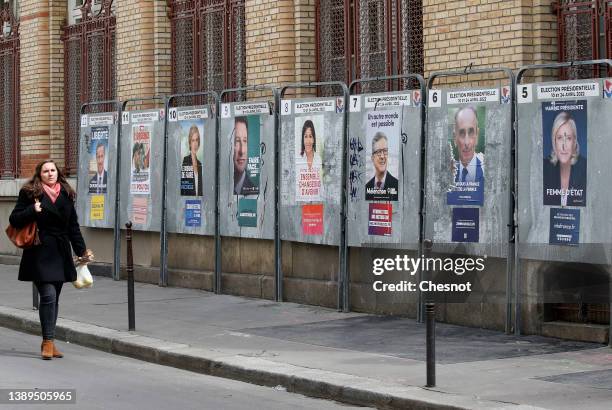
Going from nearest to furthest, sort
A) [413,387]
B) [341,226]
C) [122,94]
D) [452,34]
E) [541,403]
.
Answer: [541,403], [413,387], [452,34], [341,226], [122,94]

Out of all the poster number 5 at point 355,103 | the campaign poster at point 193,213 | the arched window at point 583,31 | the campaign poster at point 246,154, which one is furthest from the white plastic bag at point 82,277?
the campaign poster at point 193,213

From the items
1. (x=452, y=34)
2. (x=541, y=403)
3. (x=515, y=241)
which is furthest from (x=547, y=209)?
(x=541, y=403)

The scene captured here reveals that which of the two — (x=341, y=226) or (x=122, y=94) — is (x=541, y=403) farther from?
(x=122, y=94)

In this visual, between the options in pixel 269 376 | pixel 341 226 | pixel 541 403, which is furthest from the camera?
pixel 341 226

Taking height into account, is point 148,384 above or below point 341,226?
below

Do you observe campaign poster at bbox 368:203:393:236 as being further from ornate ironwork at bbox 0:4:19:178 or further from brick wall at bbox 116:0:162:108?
ornate ironwork at bbox 0:4:19:178

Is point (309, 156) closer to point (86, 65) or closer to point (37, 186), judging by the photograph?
point (37, 186)

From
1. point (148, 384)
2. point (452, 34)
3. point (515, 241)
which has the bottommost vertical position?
point (148, 384)

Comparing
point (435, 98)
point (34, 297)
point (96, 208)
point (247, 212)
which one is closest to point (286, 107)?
point (247, 212)

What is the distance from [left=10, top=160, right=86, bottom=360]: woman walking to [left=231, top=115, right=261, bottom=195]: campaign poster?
4.61 m

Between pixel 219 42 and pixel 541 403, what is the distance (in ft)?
35.4

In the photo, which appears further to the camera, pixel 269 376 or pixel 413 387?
pixel 269 376

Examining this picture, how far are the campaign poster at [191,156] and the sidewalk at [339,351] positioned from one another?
1.72m

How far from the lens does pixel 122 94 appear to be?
70.6 feet
